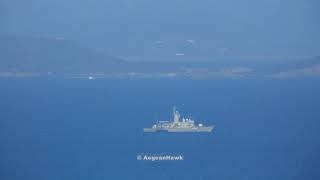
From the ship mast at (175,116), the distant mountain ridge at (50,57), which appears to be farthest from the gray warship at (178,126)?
the distant mountain ridge at (50,57)

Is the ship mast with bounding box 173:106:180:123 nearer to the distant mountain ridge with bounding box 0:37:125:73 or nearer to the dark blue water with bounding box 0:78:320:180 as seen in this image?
the dark blue water with bounding box 0:78:320:180

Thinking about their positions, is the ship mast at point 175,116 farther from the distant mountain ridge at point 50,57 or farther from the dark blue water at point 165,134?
the distant mountain ridge at point 50,57

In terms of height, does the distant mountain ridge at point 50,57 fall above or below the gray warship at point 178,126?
above

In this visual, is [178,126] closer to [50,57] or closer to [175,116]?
[175,116]

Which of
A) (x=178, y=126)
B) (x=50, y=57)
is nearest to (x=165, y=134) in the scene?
(x=178, y=126)

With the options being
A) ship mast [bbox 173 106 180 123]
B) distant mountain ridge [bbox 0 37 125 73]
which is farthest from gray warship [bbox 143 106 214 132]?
distant mountain ridge [bbox 0 37 125 73]

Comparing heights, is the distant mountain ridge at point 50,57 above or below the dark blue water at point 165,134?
above
